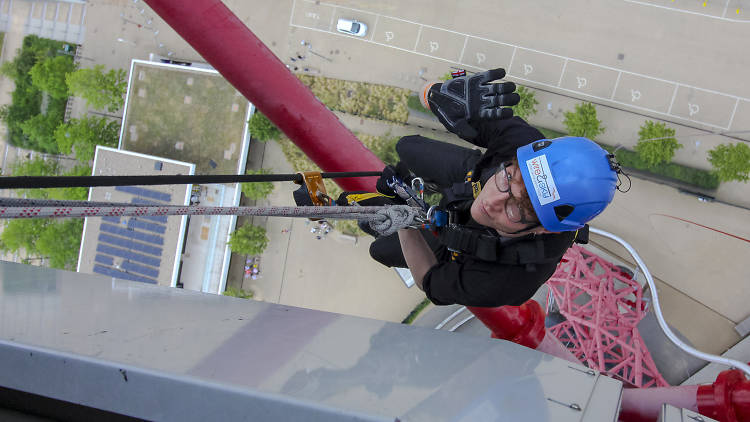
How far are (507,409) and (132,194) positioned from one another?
14479 millimetres

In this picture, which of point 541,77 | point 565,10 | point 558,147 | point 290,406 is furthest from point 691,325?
point 290,406

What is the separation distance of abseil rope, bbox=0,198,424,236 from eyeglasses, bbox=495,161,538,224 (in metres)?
0.62

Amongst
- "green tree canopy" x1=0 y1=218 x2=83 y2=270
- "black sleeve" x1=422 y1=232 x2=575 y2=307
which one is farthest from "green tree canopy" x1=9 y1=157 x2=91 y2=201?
"black sleeve" x1=422 y1=232 x2=575 y2=307

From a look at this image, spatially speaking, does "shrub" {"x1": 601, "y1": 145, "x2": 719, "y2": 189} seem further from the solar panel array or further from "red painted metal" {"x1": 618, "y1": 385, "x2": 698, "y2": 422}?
the solar panel array

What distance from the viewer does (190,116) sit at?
47.7 feet

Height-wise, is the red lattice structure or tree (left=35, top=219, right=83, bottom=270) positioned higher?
the red lattice structure

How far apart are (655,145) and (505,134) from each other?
404 inches

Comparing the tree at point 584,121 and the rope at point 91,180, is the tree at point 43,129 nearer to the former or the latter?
the tree at point 584,121

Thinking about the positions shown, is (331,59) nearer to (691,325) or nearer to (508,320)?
(508,320)

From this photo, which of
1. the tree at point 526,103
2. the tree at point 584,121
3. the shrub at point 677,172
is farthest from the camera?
the tree at point 526,103

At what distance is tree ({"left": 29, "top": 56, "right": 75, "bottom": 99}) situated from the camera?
1633 centimetres

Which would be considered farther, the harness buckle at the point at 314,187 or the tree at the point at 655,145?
the tree at the point at 655,145

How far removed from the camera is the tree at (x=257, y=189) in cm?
1484

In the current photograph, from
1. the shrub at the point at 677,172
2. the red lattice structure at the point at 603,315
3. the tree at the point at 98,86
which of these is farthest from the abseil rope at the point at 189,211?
the tree at the point at 98,86
